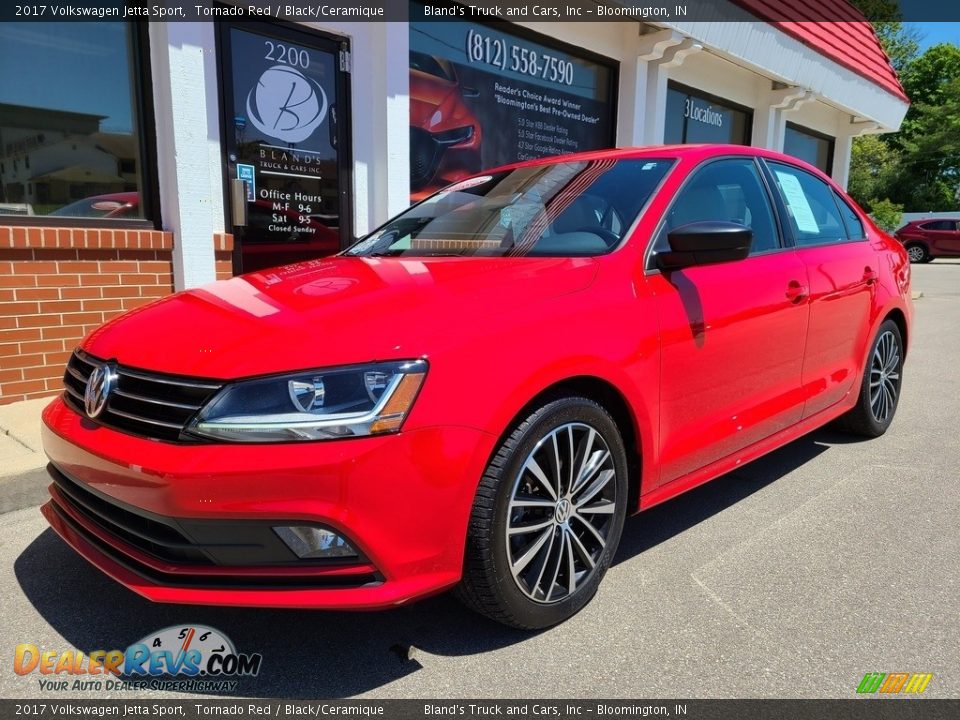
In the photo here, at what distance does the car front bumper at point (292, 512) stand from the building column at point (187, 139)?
3.43 metres

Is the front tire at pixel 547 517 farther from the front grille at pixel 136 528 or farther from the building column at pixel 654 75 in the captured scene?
the building column at pixel 654 75

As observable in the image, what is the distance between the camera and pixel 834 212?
402cm

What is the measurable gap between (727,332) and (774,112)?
9839mm

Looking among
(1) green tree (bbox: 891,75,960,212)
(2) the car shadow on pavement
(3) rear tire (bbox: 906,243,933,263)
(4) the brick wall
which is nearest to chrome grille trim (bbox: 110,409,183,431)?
(2) the car shadow on pavement

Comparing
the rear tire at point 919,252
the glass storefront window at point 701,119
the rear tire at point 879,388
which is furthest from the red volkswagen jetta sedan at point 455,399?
the rear tire at point 919,252

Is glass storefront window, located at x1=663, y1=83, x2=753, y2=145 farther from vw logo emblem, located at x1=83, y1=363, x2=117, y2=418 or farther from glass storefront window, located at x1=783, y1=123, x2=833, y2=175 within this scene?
vw logo emblem, located at x1=83, y1=363, x2=117, y2=418

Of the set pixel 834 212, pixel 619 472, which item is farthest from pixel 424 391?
pixel 834 212

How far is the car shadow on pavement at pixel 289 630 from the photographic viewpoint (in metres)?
2.11

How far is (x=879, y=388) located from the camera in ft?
14.2

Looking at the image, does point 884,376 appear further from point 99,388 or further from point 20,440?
point 20,440

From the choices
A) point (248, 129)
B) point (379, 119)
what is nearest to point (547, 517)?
point (248, 129)

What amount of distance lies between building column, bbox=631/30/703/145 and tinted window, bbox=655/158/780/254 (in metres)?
5.63

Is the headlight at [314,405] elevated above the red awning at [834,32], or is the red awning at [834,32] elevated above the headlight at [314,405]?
the red awning at [834,32]

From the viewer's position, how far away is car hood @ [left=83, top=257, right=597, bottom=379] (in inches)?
76.7
